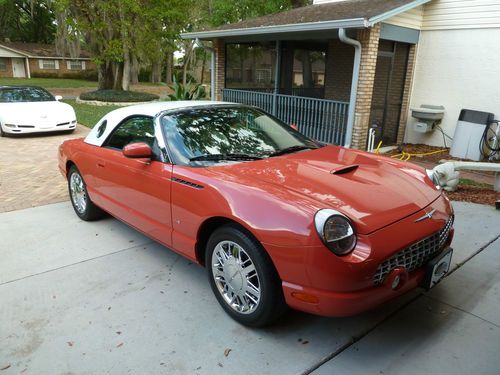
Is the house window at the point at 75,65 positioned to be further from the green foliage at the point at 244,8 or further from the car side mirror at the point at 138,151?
the car side mirror at the point at 138,151

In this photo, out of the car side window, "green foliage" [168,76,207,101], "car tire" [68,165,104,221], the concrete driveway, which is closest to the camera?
the concrete driveway

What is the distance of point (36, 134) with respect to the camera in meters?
11.2

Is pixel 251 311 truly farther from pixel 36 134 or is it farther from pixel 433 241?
pixel 36 134

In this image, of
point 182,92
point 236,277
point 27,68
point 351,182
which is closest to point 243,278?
point 236,277

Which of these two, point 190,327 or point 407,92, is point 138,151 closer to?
point 190,327

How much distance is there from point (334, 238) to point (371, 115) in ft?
25.4

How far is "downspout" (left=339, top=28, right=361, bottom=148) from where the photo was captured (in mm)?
7938

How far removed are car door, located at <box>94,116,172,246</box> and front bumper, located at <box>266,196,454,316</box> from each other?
4.20 ft

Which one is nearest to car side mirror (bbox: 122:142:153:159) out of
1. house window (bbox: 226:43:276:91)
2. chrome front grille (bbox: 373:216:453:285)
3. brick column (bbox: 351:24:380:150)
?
chrome front grille (bbox: 373:216:453:285)

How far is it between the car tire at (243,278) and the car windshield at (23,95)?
1078cm

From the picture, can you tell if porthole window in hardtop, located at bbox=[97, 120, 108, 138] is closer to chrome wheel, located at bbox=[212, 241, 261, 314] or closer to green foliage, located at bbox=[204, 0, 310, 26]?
chrome wheel, located at bbox=[212, 241, 261, 314]

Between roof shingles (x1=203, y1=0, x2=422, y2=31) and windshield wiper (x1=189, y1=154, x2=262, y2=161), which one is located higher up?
roof shingles (x1=203, y1=0, x2=422, y2=31)

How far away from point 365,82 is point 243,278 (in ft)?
21.6

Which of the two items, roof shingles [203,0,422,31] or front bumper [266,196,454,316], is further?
roof shingles [203,0,422,31]
